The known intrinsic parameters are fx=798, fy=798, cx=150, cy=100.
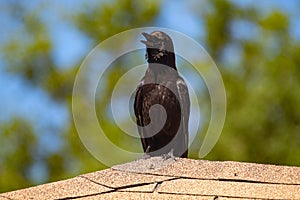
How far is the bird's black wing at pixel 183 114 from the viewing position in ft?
16.8

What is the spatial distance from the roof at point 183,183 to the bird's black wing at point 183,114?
100 centimetres

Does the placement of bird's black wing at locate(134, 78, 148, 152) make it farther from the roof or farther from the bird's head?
the roof

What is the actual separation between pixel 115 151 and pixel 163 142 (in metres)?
7.88

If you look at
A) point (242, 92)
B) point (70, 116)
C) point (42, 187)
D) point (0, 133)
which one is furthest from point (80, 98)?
point (42, 187)

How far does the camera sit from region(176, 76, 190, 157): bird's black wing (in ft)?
16.8

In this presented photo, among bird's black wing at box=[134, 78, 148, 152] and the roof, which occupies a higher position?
bird's black wing at box=[134, 78, 148, 152]

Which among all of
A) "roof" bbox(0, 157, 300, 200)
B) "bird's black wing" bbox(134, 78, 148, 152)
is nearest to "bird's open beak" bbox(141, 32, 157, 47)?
"bird's black wing" bbox(134, 78, 148, 152)

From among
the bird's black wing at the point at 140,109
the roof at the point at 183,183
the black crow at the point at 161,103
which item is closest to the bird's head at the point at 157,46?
the black crow at the point at 161,103

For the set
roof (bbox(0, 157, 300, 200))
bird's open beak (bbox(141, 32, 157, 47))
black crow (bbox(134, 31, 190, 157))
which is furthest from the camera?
bird's open beak (bbox(141, 32, 157, 47))

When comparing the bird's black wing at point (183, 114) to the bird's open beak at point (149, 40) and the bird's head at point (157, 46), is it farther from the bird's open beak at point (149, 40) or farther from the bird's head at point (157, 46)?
the bird's open beak at point (149, 40)

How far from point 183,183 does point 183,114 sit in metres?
1.27

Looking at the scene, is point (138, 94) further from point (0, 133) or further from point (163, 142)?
point (0, 133)

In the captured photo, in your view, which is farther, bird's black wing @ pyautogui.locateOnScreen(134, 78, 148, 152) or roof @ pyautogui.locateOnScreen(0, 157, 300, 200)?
bird's black wing @ pyautogui.locateOnScreen(134, 78, 148, 152)

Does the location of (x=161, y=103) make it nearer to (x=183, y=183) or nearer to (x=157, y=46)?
(x=157, y=46)
